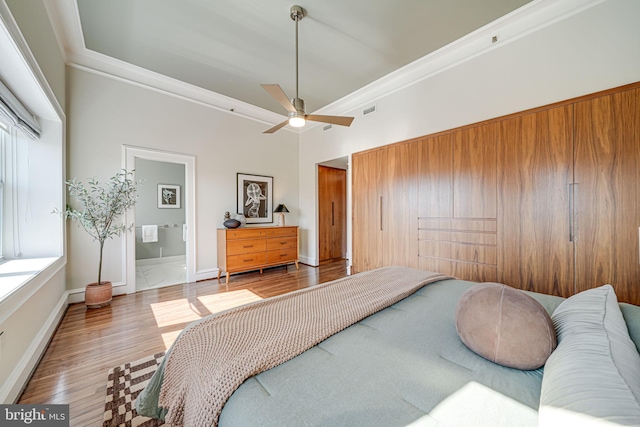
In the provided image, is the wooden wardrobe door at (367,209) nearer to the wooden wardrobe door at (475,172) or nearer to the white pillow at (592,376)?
the wooden wardrobe door at (475,172)

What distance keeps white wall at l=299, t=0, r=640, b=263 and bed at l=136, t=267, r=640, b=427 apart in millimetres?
2204

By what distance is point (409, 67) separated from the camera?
3.35 metres

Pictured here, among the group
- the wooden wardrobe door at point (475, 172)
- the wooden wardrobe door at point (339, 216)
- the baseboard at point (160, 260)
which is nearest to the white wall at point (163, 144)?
the wooden wardrobe door at point (339, 216)

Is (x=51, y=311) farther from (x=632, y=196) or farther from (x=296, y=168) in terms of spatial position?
(x=632, y=196)

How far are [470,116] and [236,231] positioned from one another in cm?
371

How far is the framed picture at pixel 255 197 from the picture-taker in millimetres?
4605

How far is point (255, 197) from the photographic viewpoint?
15.7 ft

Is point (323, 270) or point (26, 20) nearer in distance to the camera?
point (26, 20)

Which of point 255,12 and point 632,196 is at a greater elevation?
point 255,12

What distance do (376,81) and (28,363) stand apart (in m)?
4.69

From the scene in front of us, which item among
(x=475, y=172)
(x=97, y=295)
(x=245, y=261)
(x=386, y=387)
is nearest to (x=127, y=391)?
(x=386, y=387)

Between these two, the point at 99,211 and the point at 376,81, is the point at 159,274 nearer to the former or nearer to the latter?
the point at 99,211

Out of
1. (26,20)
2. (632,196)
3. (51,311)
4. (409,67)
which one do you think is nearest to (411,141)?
(409,67)

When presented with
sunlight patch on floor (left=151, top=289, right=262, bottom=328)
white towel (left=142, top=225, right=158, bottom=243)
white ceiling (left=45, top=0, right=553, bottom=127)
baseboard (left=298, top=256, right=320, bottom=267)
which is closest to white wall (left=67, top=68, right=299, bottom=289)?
white ceiling (left=45, top=0, right=553, bottom=127)
